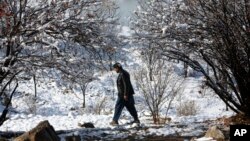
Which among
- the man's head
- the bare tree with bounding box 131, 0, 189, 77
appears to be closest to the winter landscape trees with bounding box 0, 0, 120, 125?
the bare tree with bounding box 131, 0, 189, 77

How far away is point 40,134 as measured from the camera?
33.0ft

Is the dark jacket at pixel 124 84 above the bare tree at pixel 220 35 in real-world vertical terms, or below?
below

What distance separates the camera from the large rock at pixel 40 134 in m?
9.87

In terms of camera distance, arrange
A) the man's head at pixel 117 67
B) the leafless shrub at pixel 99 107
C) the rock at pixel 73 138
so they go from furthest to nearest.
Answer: the leafless shrub at pixel 99 107
the man's head at pixel 117 67
the rock at pixel 73 138

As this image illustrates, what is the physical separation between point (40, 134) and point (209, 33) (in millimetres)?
4602

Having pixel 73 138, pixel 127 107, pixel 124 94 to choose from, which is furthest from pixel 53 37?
pixel 127 107

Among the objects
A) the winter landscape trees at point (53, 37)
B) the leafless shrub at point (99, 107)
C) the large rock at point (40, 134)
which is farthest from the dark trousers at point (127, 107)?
the leafless shrub at point (99, 107)

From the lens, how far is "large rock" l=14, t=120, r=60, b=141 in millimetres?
9867

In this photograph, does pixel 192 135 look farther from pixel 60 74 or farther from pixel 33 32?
pixel 33 32

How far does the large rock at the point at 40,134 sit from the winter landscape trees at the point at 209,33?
Result: 11.1 ft

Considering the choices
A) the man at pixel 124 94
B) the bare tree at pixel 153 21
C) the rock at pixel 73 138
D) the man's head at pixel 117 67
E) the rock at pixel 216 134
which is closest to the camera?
the rock at pixel 216 134

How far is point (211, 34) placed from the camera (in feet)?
38.6

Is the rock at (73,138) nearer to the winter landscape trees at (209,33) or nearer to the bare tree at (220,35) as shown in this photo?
the winter landscape trees at (209,33)

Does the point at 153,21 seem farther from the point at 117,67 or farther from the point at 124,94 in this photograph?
the point at 124,94
